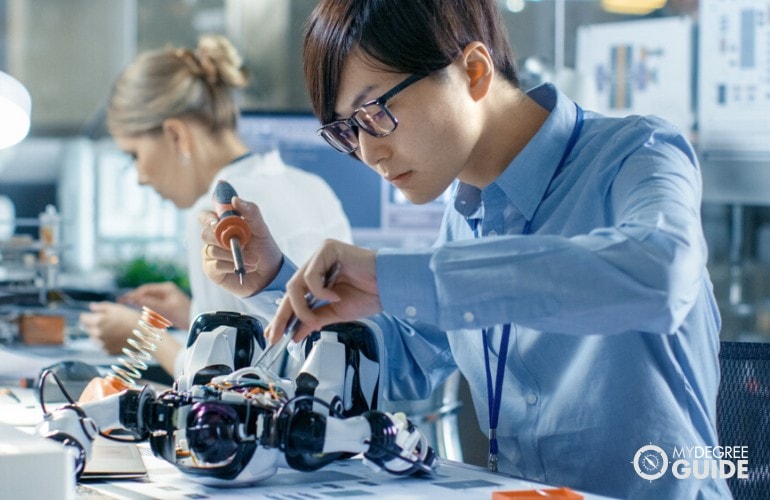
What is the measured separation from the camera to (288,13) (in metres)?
4.21

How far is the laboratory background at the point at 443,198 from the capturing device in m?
3.07

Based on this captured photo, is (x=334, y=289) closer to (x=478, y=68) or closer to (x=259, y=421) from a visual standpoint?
(x=259, y=421)

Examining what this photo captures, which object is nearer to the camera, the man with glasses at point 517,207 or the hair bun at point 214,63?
the man with glasses at point 517,207

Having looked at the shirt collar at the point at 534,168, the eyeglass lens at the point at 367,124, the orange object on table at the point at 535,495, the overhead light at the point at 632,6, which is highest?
the overhead light at the point at 632,6

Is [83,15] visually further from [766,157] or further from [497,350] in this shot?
[497,350]

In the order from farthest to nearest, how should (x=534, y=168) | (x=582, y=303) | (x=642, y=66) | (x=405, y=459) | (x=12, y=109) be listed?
(x=642, y=66) < (x=12, y=109) < (x=534, y=168) < (x=405, y=459) < (x=582, y=303)

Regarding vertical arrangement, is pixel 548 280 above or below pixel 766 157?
below

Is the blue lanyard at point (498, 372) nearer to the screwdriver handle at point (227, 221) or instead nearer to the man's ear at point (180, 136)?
the screwdriver handle at point (227, 221)

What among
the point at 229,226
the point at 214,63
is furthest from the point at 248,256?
the point at 214,63

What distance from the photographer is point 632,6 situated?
361 centimetres

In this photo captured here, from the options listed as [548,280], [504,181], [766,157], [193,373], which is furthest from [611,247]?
[766,157]

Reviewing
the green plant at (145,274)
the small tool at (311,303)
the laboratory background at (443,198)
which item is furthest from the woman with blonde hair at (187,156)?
the small tool at (311,303)

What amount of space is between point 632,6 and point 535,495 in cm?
290

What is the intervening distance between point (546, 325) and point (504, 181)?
340 millimetres
